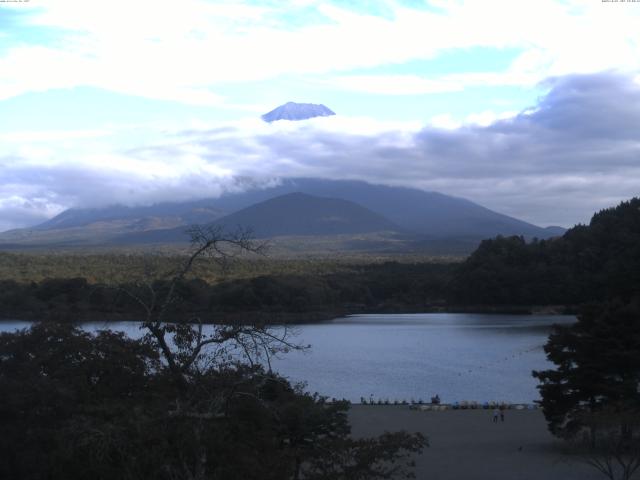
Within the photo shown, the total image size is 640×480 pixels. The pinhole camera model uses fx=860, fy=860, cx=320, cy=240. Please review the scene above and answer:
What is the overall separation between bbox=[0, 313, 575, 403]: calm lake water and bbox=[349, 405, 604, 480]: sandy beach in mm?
4019

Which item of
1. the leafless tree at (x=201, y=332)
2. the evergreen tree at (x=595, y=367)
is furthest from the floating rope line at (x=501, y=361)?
the leafless tree at (x=201, y=332)

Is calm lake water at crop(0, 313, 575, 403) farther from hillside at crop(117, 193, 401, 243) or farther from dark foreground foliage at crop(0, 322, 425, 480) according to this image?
hillside at crop(117, 193, 401, 243)

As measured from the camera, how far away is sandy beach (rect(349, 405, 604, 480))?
15.0m

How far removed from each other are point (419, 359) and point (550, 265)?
3078cm

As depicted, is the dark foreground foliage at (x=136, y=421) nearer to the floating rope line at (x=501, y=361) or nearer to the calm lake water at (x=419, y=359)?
the calm lake water at (x=419, y=359)

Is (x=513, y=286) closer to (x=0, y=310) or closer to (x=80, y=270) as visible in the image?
(x=80, y=270)

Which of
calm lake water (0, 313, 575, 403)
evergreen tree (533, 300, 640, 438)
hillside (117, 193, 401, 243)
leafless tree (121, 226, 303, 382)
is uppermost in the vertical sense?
hillside (117, 193, 401, 243)

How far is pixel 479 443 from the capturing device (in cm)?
1825

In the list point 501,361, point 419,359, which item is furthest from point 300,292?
point 501,361

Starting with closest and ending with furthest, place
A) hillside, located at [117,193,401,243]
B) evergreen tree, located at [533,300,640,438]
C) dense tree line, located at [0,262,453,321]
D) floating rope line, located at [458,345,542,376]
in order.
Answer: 1. evergreen tree, located at [533,300,640,438]
2. floating rope line, located at [458,345,542,376]
3. dense tree line, located at [0,262,453,321]
4. hillside, located at [117,193,401,243]

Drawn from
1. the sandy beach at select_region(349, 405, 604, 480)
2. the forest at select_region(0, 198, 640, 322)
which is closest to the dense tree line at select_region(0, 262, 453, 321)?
the forest at select_region(0, 198, 640, 322)

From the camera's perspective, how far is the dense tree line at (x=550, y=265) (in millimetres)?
59812

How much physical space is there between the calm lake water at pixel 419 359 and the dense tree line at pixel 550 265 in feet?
21.0

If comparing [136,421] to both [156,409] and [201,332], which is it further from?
[201,332]
